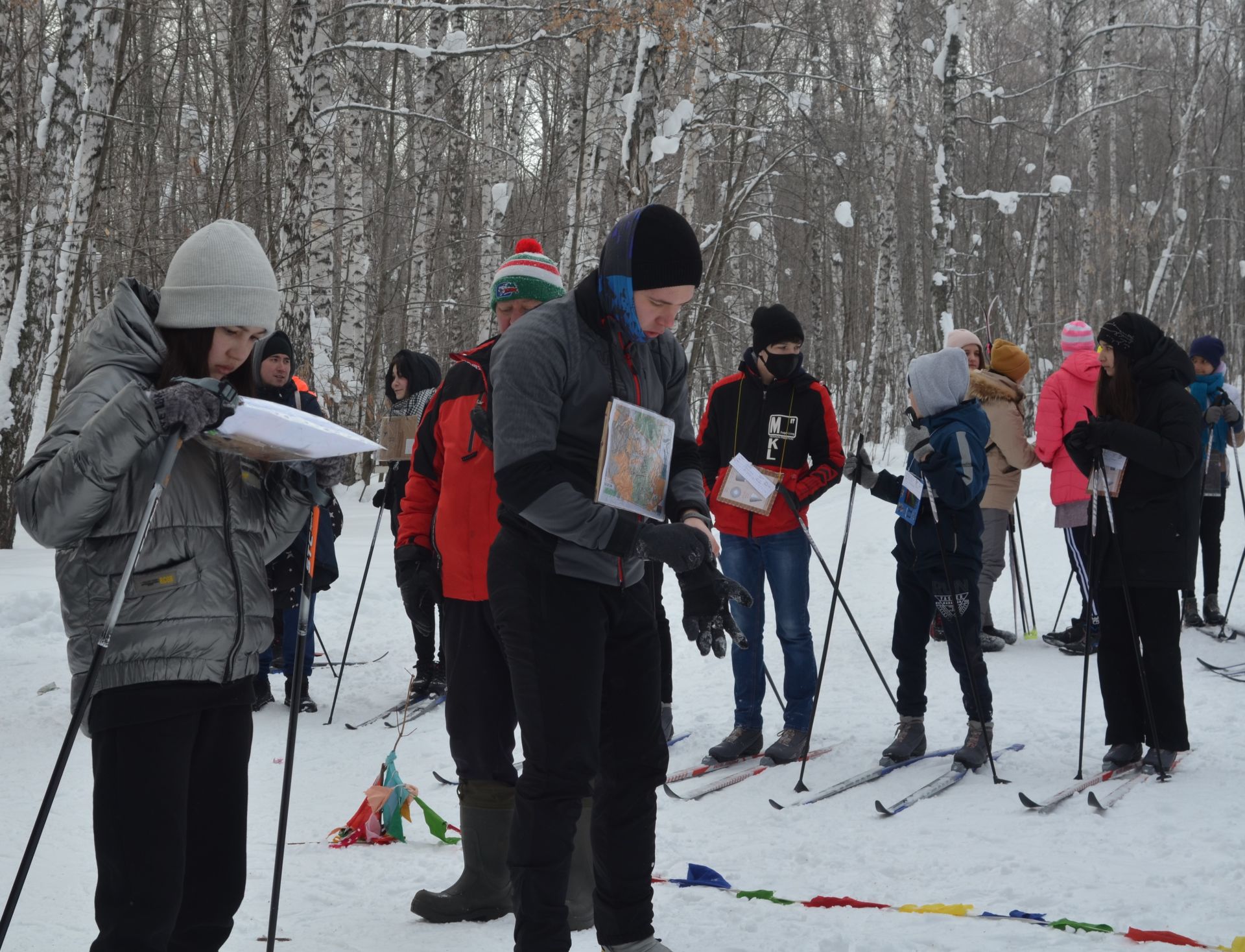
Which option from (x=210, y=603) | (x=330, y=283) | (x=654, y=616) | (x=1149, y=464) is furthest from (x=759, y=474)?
(x=330, y=283)

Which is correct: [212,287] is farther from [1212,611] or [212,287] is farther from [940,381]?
[1212,611]

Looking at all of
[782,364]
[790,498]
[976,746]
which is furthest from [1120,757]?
[782,364]

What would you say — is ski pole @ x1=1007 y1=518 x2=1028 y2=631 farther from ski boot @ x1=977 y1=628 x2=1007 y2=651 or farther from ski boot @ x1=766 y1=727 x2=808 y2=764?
ski boot @ x1=766 y1=727 x2=808 y2=764

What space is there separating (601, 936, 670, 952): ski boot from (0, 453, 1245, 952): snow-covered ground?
0.33 m

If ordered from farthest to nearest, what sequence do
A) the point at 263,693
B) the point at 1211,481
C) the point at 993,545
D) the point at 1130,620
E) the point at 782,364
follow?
the point at 1211,481 < the point at 993,545 < the point at 263,693 < the point at 782,364 < the point at 1130,620

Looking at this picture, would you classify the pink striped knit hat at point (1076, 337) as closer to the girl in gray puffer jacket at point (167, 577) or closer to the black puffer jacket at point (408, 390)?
the black puffer jacket at point (408, 390)

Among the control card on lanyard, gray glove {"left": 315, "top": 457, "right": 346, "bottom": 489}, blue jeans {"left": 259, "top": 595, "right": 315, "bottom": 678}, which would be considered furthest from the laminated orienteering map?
blue jeans {"left": 259, "top": 595, "right": 315, "bottom": 678}

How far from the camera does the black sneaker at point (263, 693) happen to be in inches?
255

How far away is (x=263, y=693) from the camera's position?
6.56 m

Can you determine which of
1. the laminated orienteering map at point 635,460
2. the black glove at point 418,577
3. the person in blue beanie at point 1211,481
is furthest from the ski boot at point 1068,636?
the laminated orienteering map at point 635,460

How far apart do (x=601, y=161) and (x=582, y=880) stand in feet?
31.0

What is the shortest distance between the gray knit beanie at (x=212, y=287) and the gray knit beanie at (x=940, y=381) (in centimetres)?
390

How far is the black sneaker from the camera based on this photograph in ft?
21.2

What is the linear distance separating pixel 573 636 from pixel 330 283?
1032cm
